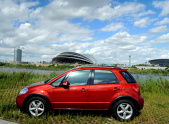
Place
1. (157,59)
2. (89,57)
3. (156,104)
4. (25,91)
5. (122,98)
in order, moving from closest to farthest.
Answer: (122,98) < (25,91) < (156,104) < (89,57) < (157,59)

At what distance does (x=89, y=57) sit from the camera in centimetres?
11156

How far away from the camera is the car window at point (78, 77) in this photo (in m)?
4.65

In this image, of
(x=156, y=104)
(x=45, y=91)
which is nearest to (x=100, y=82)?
(x=45, y=91)

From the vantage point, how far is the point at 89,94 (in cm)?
452

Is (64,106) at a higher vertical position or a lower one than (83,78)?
lower

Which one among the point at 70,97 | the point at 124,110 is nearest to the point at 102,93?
the point at 124,110

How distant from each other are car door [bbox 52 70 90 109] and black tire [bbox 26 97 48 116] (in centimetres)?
29

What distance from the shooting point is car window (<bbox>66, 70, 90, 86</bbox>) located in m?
4.65

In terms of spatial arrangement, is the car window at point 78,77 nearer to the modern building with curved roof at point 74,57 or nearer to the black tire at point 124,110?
the black tire at point 124,110

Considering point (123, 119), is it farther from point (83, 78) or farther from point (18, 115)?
point (18, 115)

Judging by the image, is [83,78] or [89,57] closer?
[83,78]

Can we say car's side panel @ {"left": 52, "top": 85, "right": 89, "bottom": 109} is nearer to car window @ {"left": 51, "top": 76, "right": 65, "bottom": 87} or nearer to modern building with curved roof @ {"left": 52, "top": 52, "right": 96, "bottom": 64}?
car window @ {"left": 51, "top": 76, "right": 65, "bottom": 87}

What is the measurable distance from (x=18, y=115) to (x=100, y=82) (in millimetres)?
2625

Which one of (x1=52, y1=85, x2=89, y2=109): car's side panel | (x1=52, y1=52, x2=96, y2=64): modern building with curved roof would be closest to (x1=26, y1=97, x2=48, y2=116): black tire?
(x1=52, y1=85, x2=89, y2=109): car's side panel
